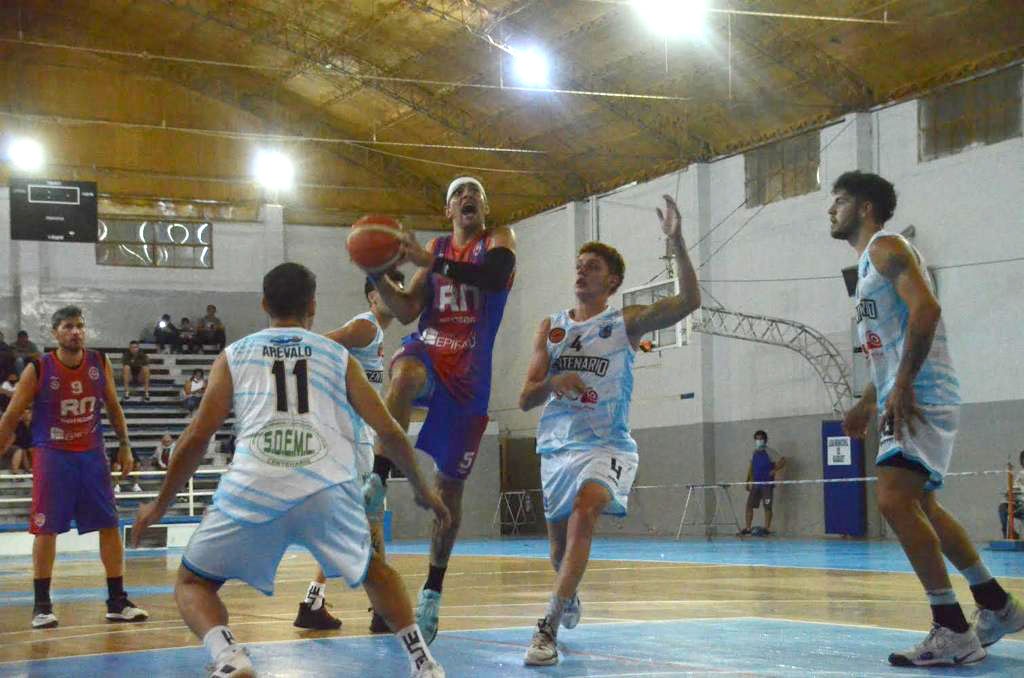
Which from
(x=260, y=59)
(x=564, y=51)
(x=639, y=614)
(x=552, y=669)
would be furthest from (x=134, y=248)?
(x=552, y=669)

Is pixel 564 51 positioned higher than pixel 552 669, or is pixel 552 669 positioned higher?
pixel 564 51

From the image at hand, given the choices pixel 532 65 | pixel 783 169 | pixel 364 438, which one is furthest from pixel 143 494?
pixel 364 438

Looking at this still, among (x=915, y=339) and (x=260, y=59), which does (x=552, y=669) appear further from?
(x=260, y=59)

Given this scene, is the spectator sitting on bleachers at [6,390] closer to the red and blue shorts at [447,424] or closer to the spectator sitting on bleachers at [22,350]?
the spectator sitting on bleachers at [22,350]

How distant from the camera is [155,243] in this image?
3241cm

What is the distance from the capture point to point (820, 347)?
2448 centimetres

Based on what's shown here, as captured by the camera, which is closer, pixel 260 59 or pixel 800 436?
pixel 800 436

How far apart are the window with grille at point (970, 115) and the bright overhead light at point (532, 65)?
25.3 feet

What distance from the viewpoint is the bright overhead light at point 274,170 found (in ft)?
107

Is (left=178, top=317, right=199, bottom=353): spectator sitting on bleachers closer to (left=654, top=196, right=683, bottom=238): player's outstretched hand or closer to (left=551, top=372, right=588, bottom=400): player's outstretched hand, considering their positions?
(left=551, top=372, right=588, bottom=400): player's outstretched hand

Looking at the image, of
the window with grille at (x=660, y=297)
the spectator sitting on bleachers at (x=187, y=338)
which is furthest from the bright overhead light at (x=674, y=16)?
the spectator sitting on bleachers at (x=187, y=338)

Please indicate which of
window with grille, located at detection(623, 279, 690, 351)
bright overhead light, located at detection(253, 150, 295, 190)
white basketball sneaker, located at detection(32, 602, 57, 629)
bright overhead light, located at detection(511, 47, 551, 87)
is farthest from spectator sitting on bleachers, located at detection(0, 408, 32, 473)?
white basketball sneaker, located at detection(32, 602, 57, 629)

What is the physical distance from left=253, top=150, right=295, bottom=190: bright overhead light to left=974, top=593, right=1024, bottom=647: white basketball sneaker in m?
28.6

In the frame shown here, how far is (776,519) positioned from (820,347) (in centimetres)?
368
